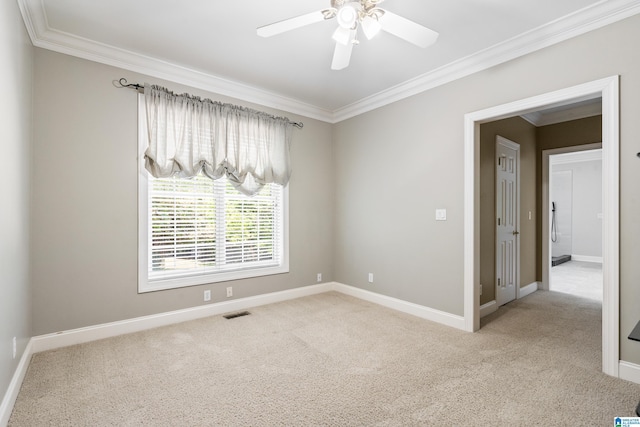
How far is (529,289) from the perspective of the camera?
487cm

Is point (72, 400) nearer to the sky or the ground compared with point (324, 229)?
nearer to the ground

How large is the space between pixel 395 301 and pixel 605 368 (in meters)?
2.04

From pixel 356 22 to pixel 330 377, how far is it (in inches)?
98.4

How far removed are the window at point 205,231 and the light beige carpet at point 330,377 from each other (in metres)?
0.62

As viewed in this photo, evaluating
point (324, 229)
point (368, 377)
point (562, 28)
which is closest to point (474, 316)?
point (368, 377)

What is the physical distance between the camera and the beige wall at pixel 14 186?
181 centimetres

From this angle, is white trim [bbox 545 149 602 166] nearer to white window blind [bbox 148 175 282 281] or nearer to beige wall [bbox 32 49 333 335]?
→ white window blind [bbox 148 175 282 281]

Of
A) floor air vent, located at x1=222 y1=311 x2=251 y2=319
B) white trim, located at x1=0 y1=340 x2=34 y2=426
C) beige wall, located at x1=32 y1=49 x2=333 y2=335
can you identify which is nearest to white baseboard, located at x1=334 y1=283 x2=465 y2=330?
floor air vent, located at x1=222 y1=311 x2=251 y2=319

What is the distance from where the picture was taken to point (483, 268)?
3834 mm

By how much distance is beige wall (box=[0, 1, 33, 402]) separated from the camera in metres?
1.81

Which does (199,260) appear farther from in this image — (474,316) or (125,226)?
(474,316)

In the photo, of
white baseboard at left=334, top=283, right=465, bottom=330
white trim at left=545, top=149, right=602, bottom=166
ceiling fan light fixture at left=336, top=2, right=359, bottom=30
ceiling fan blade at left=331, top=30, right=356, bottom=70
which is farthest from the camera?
white trim at left=545, top=149, right=602, bottom=166

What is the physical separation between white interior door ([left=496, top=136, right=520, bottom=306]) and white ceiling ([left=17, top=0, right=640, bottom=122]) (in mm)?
1609

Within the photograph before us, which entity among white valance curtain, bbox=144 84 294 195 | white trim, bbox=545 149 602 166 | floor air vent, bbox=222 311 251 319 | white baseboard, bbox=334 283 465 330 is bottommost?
floor air vent, bbox=222 311 251 319
